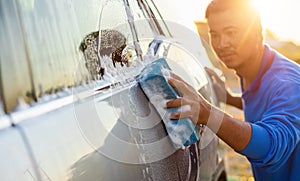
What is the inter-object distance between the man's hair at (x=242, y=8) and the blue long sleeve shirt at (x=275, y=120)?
6.8 inches

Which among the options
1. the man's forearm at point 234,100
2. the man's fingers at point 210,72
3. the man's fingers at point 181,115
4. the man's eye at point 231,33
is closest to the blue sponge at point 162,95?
the man's fingers at point 181,115

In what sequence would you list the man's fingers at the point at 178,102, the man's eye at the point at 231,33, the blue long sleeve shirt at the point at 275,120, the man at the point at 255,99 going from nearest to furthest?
the man's fingers at the point at 178,102
the man at the point at 255,99
the blue long sleeve shirt at the point at 275,120
the man's eye at the point at 231,33

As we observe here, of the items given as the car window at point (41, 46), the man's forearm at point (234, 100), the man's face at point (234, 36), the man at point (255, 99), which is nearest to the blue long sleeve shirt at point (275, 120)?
the man at point (255, 99)

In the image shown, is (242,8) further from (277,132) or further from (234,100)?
(234,100)

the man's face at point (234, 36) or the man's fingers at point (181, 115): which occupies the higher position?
the man's face at point (234, 36)

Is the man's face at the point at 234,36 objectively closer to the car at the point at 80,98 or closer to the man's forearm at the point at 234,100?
the car at the point at 80,98

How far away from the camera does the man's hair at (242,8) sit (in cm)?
256

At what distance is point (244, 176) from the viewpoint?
15.8 feet

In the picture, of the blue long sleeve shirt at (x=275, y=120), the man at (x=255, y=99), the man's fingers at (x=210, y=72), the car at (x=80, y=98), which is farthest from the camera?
the man's fingers at (x=210, y=72)

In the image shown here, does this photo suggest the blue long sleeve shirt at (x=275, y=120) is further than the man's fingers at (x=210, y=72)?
No

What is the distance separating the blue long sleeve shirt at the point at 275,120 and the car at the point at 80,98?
0.92 feet

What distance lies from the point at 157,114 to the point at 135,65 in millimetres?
232

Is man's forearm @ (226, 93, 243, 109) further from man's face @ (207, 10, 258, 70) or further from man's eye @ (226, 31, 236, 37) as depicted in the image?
man's eye @ (226, 31, 236, 37)

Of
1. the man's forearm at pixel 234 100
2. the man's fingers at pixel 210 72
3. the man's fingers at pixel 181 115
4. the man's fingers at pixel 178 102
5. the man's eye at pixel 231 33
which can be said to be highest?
the man's eye at pixel 231 33
